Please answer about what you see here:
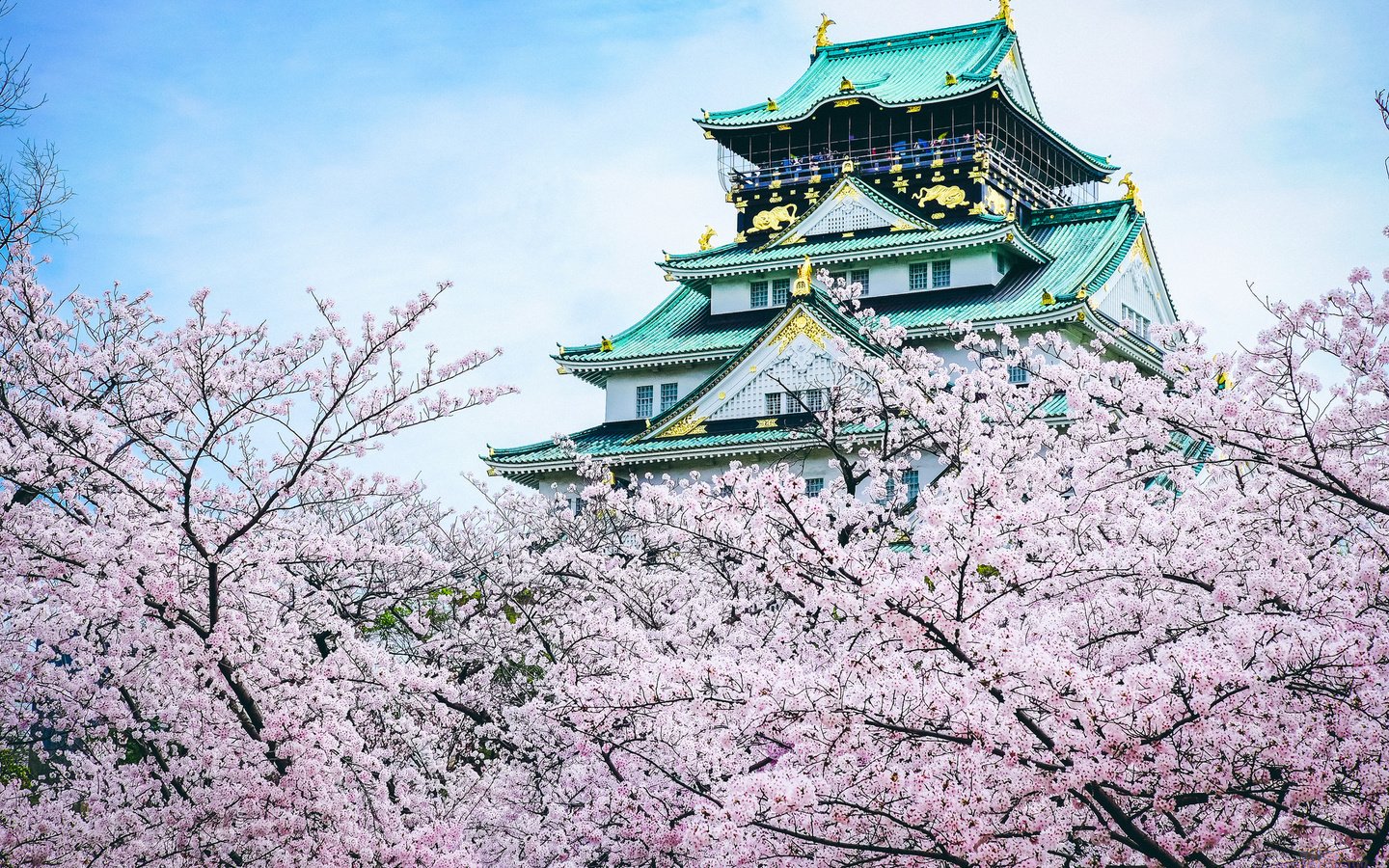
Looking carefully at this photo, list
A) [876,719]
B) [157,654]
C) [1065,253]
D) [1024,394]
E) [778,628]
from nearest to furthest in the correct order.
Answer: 1. [876,719]
2. [157,654]
3. [778,628]
4. [1024,394]
5. [1065,253]

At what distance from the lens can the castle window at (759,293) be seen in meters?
42.5

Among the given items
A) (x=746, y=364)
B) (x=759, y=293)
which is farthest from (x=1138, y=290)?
(x=746, y=364)

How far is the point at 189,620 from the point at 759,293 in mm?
32584

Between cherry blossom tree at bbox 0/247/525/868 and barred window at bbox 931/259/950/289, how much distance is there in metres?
28.6

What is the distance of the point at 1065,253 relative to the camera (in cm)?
4166

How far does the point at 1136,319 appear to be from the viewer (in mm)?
43188

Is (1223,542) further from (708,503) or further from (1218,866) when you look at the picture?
(708,503)

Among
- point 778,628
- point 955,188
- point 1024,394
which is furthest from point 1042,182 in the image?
point 778,628

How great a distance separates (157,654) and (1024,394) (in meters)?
10.8

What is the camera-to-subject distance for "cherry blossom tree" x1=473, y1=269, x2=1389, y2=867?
8.39m

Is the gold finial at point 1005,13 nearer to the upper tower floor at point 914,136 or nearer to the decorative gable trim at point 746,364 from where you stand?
the upper tower floor at point 914,136

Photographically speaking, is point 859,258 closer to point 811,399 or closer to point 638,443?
point 811,399

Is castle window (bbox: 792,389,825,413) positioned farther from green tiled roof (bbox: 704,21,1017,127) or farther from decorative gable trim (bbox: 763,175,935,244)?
green tiled roof (bbox: 704,21,1017,127)

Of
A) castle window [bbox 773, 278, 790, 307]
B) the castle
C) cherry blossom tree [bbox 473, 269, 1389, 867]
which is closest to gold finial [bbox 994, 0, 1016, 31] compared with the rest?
the castle
